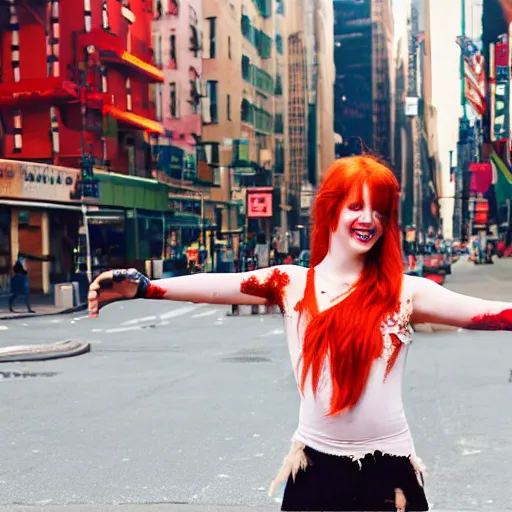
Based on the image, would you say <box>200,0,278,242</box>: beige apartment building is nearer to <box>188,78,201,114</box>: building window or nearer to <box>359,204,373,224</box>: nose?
<box>188,78,201,114</box>: building window

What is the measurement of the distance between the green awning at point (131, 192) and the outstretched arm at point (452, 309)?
36891 mm

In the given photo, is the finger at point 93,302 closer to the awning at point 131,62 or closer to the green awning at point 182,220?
the awning at point 131,62

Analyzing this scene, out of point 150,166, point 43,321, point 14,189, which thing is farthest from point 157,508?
point 150,166

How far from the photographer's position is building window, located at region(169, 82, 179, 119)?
5728 cm

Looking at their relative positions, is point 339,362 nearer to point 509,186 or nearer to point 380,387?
point 380,387

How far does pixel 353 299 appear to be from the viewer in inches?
112

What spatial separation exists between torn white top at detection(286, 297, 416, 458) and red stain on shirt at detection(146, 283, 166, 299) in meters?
0.53

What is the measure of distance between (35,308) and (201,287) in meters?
27.0

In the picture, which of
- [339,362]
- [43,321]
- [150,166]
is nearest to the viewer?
[339,362]

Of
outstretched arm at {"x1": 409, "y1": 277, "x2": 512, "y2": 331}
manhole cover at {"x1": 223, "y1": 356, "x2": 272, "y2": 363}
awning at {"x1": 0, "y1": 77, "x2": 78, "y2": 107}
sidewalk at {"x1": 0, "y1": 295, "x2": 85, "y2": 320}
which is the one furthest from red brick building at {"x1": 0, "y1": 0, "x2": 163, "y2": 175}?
outstretched arm at {"x1": 409, "y1": 277, "x2": 512, "y2": 331}

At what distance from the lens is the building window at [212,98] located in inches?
2581

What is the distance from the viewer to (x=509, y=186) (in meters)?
103

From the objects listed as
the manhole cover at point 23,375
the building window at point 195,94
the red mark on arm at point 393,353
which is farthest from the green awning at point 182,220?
the red mark on arm at point 393,353

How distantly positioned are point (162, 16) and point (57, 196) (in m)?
24.0
